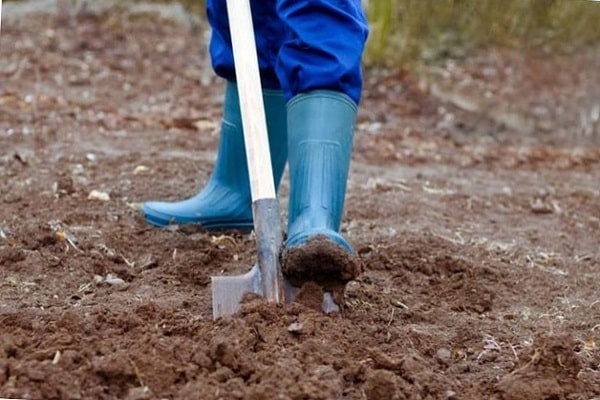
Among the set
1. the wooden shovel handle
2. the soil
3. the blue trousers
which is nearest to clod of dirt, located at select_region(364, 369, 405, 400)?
the soil

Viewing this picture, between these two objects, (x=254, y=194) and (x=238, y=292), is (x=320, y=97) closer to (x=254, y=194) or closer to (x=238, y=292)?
(x=254, y=194)

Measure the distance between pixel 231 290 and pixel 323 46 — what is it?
54cm

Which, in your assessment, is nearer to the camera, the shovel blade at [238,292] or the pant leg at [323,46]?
the shovel blade at [238,292]

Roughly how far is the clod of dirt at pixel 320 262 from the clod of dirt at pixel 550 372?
36cm

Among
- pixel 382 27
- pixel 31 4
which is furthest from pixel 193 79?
pixel 31 4

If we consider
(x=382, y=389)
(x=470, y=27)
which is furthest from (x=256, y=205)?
(x=470, y=27)

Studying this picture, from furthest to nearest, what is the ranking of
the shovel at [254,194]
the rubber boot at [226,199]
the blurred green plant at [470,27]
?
1. the blurred green plant at [470,27]
2. the rubber boot at [226,199]
3. the shovel at [254,194]

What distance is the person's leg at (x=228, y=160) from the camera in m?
2.94

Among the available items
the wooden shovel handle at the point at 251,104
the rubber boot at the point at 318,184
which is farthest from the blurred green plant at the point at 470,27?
the rubber boot at the point at 318,184

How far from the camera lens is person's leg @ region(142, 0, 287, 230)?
294 centimetres

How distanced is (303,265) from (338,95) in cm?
44

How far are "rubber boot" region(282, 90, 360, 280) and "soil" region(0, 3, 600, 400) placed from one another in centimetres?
9

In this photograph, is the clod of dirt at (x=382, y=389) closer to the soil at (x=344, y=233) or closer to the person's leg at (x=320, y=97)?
the soil at (x=344, y=233)

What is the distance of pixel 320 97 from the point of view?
7.83ft
